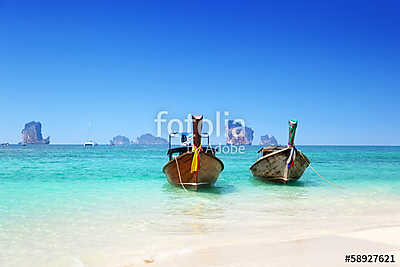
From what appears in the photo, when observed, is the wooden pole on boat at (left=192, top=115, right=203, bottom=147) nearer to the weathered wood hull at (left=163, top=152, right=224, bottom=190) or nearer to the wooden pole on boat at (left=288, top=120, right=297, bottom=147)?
the weathered wood hull at (left=163, top=152, right=224, bottom=190)

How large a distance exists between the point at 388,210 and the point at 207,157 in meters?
6.49

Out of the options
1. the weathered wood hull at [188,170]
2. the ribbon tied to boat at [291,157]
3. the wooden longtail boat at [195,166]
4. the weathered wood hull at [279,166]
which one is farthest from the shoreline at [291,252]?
the weathered wood hull at [279,166]

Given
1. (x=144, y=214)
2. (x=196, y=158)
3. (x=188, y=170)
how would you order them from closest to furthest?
(x=144, y=214)
(x=196, y=158)
(x=188, y=170)

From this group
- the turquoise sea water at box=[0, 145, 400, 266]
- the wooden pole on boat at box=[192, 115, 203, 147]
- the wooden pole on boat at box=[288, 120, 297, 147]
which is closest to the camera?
the turquoise sea water at box=[0, 145, 400, 266]

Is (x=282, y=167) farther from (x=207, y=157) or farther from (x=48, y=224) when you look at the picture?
(x=48, y=224)

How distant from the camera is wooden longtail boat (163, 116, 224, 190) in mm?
11727

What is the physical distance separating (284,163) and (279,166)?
0.31 metres

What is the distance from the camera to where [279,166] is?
14.4 metres

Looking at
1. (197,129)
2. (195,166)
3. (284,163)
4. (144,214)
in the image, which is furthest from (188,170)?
(284,163)

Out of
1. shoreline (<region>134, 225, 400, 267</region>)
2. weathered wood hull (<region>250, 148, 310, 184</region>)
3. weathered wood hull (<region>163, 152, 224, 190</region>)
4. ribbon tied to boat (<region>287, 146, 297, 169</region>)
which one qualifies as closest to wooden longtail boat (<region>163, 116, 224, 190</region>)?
weathered wood hull (<region>163, 152, 224, 190</region>)

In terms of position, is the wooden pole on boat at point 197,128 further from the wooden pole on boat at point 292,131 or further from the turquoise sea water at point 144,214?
the wooden pole on boat at point 292,131

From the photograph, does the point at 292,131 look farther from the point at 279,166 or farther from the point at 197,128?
the point at 197,128

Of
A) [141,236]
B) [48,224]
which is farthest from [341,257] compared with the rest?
[48,224]

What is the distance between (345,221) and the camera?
7672 millimetres
